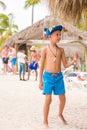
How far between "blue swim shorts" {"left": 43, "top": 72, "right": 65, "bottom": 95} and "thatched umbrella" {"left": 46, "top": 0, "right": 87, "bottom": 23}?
170 cm

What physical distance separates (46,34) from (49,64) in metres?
0.45

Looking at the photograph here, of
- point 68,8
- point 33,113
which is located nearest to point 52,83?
point 33,113

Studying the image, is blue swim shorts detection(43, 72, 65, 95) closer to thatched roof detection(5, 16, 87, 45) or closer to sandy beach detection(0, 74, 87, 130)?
sandy beach detection(0, 74, 87, 130)

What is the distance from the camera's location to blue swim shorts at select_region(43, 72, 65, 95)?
21.0 ft

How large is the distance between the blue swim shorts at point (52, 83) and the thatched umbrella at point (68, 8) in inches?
66.9

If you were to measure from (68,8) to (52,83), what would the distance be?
2.07 m

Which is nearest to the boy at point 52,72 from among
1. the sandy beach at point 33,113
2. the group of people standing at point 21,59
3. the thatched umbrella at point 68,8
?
the sandy beach at point 33,113

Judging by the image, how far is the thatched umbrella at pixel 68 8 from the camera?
7.66 metres

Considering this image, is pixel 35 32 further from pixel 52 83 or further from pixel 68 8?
pixel 52 83

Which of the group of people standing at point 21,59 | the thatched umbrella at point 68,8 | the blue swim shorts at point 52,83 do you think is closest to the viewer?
the blue swim shorts at point 52,83

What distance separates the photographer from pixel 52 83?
639 cm

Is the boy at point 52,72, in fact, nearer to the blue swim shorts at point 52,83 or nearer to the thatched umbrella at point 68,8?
the blue swim shorts at point 52,83

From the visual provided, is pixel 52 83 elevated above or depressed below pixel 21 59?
above

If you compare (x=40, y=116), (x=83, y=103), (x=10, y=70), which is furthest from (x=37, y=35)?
(x=40, y=116)
